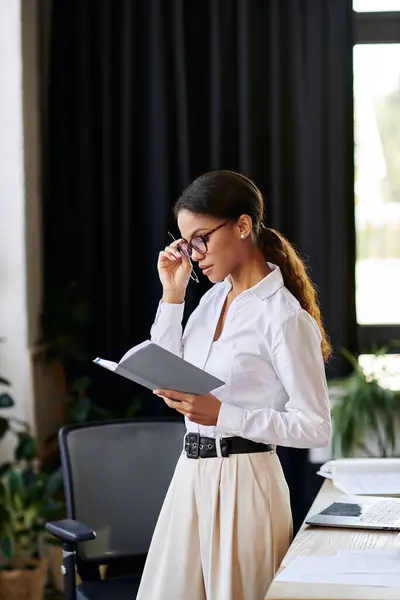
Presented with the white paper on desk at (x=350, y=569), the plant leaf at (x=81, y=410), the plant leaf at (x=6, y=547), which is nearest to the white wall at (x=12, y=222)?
the plant leaf at (x=81, y=410)

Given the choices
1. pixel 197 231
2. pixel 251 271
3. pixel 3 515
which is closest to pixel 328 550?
pixel 251 271

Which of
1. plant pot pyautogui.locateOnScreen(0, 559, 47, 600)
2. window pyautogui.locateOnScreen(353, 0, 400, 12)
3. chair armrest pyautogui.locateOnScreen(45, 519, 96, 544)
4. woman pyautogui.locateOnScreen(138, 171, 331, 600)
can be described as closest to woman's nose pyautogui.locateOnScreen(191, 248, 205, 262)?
woman pyautogui.locateOnScreen(138, 171, 331, 600)

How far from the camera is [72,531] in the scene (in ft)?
7.97

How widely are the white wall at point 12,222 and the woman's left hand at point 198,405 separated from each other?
1.78 metres

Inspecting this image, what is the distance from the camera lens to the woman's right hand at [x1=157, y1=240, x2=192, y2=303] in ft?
7.78

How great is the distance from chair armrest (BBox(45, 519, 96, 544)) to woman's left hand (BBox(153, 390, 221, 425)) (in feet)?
1.89

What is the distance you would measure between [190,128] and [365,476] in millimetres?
1853

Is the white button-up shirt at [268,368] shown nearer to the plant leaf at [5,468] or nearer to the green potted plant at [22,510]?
the green potted plant at [22,510]

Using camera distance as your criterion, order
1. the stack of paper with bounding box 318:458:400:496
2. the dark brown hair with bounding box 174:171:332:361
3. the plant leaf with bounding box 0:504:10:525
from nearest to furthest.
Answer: the dark brown hair with bounding box 174:171:332:361, the stack of paper with bounding box 318:458:400:496, the plant leaf with bounding box 0:504:10:525

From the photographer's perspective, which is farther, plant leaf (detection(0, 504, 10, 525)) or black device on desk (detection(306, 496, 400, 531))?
plant leaf (detection(0, 504, 10, 525))

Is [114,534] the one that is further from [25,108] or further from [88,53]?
[88,53]

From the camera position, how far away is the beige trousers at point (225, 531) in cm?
206

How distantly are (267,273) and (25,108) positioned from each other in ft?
6.03

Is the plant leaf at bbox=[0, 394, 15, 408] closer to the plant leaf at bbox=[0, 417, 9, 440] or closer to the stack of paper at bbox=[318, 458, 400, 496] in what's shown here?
the plant leaf at bbox=[0, 417, 9, 440]
